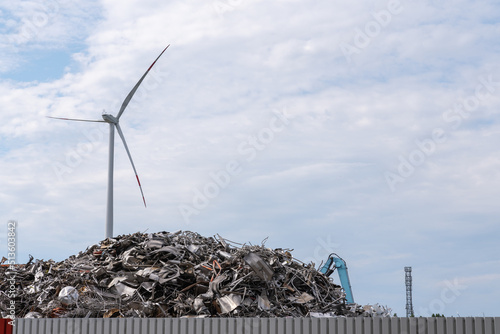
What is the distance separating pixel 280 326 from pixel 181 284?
20.2 ft

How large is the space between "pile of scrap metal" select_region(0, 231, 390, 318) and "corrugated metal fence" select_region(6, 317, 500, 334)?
8.66ft

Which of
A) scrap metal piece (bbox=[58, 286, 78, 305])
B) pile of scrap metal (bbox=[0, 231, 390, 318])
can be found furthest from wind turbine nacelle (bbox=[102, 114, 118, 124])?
scrap metal piece (bbox=[58, 286, 78, 305])

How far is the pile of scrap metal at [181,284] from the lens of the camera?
14.5 m

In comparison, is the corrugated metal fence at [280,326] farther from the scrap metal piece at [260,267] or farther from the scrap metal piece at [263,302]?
the scrap metal piece at [260,267]

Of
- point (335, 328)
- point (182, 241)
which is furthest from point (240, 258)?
point (335, 328)

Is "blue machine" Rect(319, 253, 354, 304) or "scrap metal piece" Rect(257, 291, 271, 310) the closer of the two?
"scrap metal piece" Rect(257, 291, 271, 310)

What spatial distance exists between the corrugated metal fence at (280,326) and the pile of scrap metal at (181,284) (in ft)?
8.66

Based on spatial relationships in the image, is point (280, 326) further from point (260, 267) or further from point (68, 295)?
point (68, 295)

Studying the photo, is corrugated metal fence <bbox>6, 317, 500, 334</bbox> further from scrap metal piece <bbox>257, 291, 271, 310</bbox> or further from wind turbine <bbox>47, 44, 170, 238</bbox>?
wind turbine <bbox>47, 44, 170, 238</bbox>

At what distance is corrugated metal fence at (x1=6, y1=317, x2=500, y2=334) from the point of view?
31.8 ft

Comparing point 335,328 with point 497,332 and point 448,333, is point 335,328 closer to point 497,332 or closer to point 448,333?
point 448,333

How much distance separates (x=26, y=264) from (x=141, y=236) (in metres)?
5.41

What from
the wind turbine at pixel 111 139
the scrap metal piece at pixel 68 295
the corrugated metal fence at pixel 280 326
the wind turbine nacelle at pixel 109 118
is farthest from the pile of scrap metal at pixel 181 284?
the wind turbine nacelle at pixel 109 118

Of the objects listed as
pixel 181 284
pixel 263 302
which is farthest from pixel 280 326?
pixel 181 284
